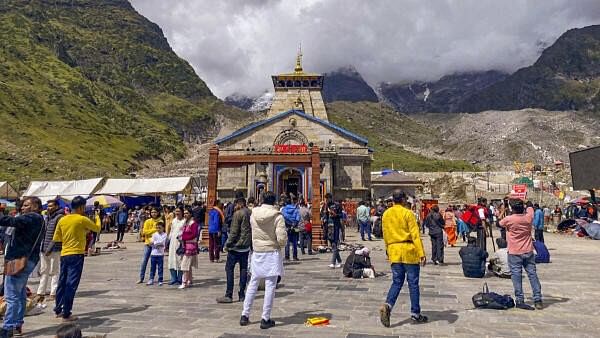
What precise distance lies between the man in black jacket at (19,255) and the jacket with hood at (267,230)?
2.88 m

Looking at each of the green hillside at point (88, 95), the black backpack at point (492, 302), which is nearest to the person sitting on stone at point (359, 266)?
the black backpack at point (492, 302)

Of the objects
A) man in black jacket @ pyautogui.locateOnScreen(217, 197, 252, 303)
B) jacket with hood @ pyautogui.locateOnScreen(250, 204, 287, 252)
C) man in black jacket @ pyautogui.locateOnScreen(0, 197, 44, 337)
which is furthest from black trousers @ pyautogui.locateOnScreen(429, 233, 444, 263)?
man in black jacket @ pyautogui.locateOnScreen(0, 197, 44, 337)

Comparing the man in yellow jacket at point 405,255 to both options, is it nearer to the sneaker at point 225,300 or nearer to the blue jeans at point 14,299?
the sneaker at point 225,300

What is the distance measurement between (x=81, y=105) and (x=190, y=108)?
61.0 metres

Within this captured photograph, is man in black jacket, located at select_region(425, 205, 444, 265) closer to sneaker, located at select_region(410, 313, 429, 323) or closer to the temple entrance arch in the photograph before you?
sneaker, located at select_region(410, 313, 429, 323)

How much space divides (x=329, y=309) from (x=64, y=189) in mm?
25389

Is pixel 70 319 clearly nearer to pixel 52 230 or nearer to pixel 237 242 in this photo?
pixel 52 230

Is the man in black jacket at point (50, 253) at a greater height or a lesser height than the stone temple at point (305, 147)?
lesser

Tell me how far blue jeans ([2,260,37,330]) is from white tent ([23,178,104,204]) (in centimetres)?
2275

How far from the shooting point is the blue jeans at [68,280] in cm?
629

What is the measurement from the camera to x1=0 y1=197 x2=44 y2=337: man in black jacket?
551 centimetres

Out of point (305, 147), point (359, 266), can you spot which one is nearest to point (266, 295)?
point (359, 266)

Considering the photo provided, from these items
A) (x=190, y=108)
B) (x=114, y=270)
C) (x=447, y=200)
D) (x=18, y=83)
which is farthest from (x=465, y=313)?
(x=190, y=108)

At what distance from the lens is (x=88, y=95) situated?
106 metres
